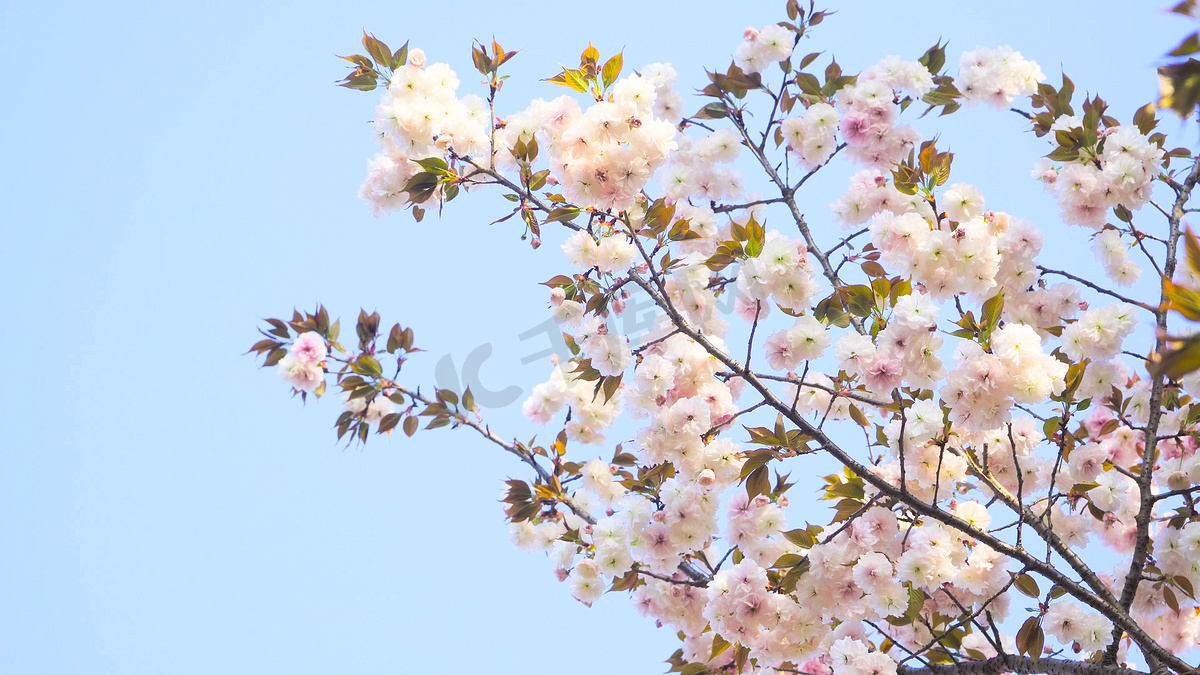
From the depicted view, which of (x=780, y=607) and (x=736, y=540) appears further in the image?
(x=736, y=540)

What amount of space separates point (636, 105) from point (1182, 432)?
5.68 ft

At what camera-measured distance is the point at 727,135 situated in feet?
8.91

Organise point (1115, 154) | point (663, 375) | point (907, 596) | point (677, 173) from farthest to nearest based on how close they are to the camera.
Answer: point (677, 173), point (1115, 154), point (663, 375), point (907, 596)

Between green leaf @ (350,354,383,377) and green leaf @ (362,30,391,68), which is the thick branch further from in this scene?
green leaf @ (362,30,391,68)

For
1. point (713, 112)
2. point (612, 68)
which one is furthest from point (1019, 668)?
point (713, 112)

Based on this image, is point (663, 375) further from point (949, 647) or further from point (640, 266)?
point (949, 647)

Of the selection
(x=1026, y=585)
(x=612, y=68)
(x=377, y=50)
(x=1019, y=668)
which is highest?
(x=377, y=50)

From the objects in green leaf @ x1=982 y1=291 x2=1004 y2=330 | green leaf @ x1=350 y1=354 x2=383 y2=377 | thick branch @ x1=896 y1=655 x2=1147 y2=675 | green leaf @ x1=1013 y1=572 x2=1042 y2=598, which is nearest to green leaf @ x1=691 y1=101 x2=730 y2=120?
green leaf @ x1=982 y1=291 x2=1004 y2=330

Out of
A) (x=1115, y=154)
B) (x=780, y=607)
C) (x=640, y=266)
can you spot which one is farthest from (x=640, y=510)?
(x=1115, y=154)

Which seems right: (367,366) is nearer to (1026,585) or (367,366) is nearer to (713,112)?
(713,112)

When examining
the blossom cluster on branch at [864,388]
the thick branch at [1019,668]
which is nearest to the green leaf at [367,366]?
the blossom cluster on branch at [864,388]

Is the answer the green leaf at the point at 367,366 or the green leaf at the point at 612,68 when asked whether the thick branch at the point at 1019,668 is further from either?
the green leaf at the point at 367,366

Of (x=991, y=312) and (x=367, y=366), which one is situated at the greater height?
(x=367, y=366)

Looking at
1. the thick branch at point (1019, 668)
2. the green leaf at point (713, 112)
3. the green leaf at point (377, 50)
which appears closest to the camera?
the thick branch at point (1019, 668)
